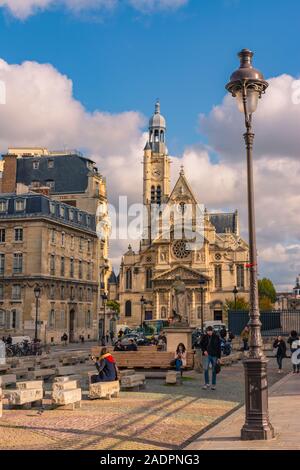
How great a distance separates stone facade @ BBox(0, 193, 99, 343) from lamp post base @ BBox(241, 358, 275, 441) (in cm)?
4396

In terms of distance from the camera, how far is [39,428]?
11.3 metres

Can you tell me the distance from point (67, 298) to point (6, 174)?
60.9ft

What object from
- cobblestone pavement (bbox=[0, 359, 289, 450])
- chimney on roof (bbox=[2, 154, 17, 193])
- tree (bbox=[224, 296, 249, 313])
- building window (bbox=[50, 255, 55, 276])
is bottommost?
cobblestone pavement (bbox=[0, 359, 289, 450])

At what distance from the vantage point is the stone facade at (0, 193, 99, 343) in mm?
53125

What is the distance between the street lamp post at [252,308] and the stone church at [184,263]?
242 ft

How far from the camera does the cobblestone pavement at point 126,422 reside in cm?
1002

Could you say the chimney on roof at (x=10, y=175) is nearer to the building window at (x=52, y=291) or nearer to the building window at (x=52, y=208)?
the building window at (x=52, y=208)

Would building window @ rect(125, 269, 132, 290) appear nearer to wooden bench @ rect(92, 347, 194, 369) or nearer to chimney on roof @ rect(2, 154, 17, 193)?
chimney on roof @ rect(2, 154, 17, 193)

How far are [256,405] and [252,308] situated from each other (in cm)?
165

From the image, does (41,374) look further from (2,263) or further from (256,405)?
(2,263)

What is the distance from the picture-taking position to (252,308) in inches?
420

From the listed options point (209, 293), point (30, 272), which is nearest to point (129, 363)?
point (30, 272)

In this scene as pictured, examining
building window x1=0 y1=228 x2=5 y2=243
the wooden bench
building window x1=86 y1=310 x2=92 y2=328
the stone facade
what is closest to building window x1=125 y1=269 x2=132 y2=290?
building window x1=86 y1=310 x2=92 y2=328

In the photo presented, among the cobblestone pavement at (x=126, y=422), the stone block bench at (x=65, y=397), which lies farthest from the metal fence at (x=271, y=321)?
the stone block bench at (x=65, y=397)
